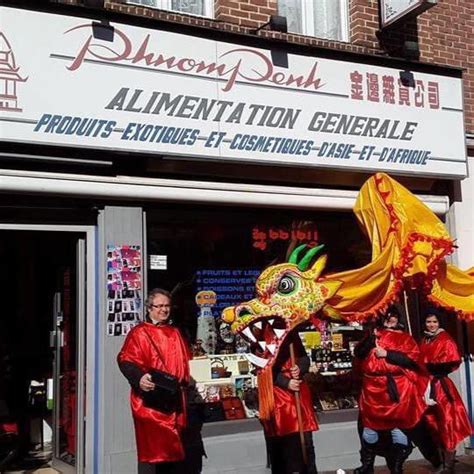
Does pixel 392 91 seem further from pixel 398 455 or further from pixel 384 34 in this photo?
pixel 398 455

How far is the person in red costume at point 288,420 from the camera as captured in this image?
5852 millimetres

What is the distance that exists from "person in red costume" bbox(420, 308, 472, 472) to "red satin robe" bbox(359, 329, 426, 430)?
0.73 m

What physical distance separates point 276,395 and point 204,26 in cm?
371

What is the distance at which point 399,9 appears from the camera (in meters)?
8.12

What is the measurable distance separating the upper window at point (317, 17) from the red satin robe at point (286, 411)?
4.17 m

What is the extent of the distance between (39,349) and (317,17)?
5210 mm

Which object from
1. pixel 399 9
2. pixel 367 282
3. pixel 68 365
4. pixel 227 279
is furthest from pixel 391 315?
pixel 399 9

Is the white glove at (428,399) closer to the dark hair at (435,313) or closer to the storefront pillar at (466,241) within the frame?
the dark hair at (435,313)

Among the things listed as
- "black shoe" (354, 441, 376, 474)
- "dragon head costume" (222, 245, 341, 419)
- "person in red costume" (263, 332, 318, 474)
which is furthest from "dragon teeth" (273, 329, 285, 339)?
"black shoe" (354, 441, 376, 474)

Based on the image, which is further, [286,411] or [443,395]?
[443,395]

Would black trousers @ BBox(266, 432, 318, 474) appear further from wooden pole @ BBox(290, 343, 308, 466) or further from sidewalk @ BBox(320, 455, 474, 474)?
sidewalk @ BBox(320, 455, 474, 474)

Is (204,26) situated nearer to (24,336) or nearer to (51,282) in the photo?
(51,282)

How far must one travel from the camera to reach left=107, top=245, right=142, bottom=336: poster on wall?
654 centimetres

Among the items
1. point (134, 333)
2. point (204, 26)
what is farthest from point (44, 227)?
point (204, 26)
